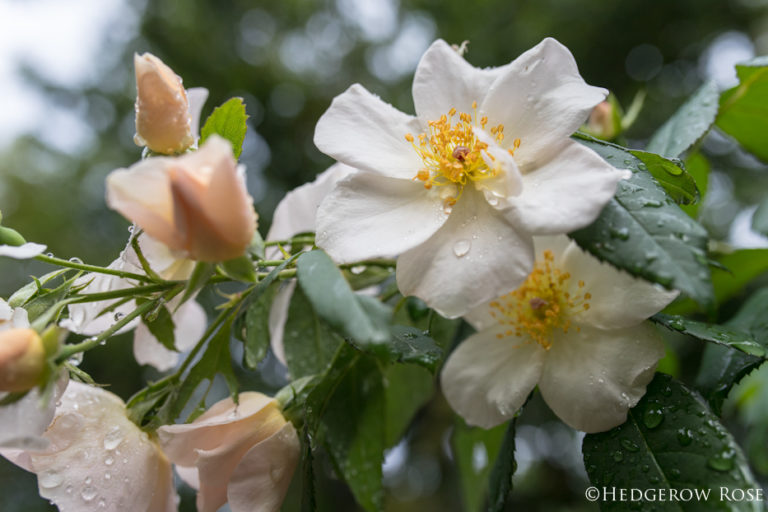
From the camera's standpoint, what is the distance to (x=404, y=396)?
669 millimetres

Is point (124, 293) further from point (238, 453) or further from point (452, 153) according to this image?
point (452, 153)

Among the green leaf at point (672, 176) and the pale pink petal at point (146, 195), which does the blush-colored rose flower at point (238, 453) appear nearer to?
the pale pink petal at point (146, 195)

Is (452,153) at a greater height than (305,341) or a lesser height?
greater

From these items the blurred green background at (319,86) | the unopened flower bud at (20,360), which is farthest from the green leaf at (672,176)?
the blurred green background at (319,86)

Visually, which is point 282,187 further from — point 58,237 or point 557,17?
point 557,17

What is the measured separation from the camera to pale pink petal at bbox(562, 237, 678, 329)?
0.40 metres

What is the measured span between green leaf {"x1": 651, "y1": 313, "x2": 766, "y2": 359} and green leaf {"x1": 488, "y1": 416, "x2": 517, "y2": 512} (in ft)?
0.46

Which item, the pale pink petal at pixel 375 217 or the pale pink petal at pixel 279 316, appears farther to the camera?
the pale pink petal at pixel 279 316

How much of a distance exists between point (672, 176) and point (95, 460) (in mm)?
430

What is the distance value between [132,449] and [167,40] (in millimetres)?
3398

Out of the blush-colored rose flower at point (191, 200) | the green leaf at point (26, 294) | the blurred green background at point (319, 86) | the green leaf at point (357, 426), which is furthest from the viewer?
the blurred green background at point (319, 86)

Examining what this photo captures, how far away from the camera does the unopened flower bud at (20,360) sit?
0.98 feet

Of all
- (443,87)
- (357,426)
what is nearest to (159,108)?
(443,87)

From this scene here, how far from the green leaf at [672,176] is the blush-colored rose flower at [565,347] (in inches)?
2.5
